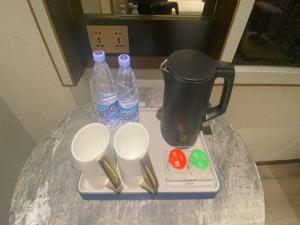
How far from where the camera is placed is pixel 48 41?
0.64 metres

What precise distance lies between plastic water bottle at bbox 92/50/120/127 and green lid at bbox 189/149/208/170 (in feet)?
0.87

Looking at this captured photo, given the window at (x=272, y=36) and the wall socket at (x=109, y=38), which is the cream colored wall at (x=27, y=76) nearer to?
the wall socket at (x=109, y=38)

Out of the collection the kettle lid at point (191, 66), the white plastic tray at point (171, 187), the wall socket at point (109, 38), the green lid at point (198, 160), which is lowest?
the white plastic tray at point (171, 187)

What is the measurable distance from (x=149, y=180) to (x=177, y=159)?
4.4 inches

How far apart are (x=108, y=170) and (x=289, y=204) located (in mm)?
1366

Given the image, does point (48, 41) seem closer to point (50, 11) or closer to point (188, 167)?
point (50, 11)

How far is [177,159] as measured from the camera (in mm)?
548

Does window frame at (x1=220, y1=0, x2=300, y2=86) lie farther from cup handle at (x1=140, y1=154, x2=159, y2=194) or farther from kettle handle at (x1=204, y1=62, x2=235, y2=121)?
cup handle at (x1=140, y1=154, x2=159, y2=194)

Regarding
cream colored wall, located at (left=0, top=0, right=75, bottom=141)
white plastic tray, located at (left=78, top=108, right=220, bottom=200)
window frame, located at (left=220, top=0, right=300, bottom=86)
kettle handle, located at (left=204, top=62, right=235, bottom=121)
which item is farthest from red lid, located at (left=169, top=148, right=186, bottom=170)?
cream colored wall, located at (left=0, top=0, right=75, bottom=141)

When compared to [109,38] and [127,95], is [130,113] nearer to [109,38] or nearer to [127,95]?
[127,95]

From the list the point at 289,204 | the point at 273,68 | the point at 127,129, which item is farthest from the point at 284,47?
the point at 289,204

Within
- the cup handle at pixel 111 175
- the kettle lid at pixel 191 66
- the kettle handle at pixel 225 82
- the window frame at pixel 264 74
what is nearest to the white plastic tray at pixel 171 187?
the cup handle at pixel 111 175

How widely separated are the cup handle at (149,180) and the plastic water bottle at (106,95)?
21cm

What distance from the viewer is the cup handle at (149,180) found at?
0.46 meters
